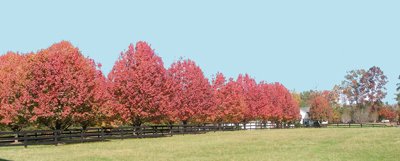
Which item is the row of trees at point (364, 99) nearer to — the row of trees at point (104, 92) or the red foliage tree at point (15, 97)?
the row of trees at point (104, 92)

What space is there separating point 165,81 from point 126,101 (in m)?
5.58

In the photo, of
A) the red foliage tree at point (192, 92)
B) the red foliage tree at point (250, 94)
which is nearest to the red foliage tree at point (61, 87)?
the red foliage tree at point (192, 92)

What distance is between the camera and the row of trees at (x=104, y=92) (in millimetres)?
40469

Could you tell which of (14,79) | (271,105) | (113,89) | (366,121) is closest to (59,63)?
(14,79)

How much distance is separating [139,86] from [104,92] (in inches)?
302

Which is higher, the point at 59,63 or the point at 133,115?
the point at 59,63

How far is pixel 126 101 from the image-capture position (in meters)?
51.6

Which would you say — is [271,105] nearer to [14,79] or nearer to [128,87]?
[128,87]

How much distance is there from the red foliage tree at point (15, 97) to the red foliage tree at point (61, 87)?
0.83 metres

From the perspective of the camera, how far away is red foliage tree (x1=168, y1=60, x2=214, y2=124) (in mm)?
65875

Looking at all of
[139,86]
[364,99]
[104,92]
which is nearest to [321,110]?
[364,99]

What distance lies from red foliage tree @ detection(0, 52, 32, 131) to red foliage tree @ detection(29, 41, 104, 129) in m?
0.83

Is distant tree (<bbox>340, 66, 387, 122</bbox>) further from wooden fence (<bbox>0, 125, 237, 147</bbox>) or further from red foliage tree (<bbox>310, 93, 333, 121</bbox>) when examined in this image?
wooden fence (<bbox>0, 125, 237, 147</bbox>)

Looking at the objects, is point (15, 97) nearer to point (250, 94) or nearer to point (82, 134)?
point (82, 134)
